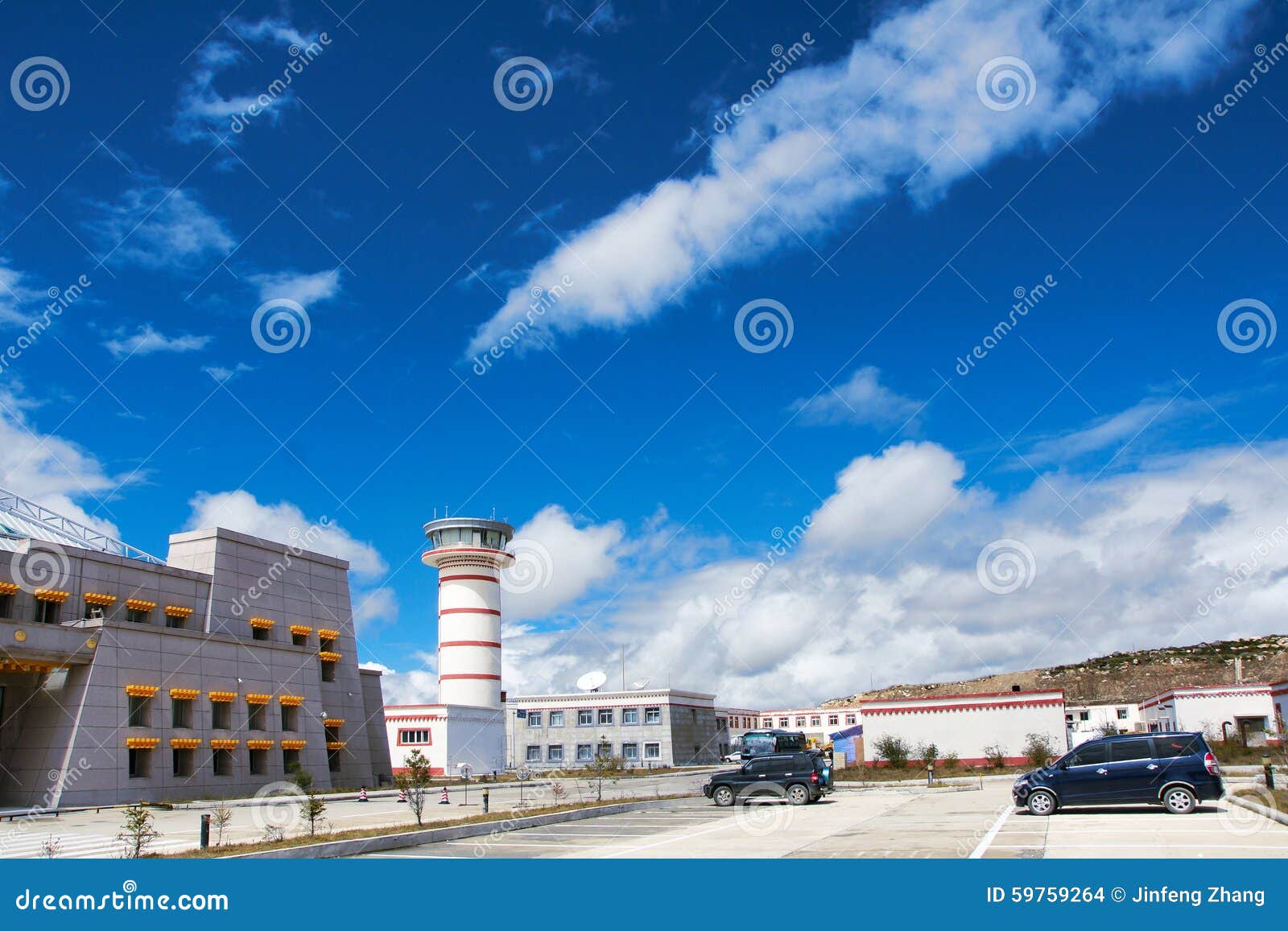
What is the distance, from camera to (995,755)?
155 ft

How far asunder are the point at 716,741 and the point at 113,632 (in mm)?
Answer: 60481

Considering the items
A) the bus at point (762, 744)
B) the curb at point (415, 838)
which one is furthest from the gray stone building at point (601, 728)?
the curb at point (415, 838)

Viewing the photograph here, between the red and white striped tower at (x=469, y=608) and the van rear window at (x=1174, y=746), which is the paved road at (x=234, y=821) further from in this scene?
the red and white striped tower at (x=469, y=608)

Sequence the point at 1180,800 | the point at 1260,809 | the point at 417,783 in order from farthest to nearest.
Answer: the point at 417,783, the point at 1180,800, the point at 1260,809

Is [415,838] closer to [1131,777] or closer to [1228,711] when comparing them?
[1131,777]

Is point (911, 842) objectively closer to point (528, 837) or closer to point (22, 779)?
point (528, 837)

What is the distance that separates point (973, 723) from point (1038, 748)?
6.71 metres

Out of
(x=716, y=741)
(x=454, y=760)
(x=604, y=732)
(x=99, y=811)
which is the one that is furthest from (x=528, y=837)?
(x=716, y=741)

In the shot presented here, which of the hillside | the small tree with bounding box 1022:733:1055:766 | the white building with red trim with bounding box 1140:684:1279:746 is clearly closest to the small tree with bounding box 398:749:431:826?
the small tree with bounding box 1022:733:1055:766

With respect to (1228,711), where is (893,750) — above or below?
below

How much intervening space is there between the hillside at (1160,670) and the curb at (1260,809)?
267 feet

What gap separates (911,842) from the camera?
17250 mm

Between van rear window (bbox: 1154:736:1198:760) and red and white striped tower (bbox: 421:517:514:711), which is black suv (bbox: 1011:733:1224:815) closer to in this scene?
van rear window (bbox: 1154:736:1198:760)

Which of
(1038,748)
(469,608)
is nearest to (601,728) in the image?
(469,608)
